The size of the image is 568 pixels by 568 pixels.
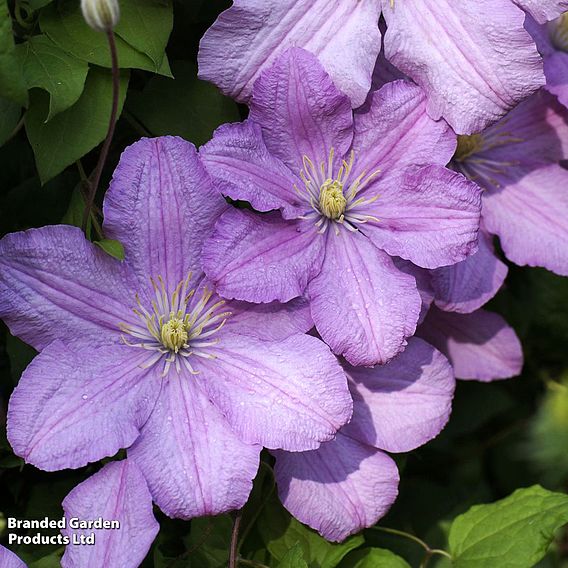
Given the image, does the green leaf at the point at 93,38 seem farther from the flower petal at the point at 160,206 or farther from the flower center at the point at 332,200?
the flower center at the point at 332,200

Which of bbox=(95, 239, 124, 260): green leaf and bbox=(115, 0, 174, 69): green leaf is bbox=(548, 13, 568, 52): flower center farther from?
bbox=(95, 239, 124, 260): green leaf

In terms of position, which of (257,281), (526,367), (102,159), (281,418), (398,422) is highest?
(102,159)

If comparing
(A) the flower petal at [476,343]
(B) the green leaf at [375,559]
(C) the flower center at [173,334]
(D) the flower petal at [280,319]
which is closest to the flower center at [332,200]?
(D) the flower petal at [280,319]

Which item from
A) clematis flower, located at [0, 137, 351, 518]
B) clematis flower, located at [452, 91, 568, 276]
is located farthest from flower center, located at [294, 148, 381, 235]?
clematis flower, located at [452, 91, 568, 276]

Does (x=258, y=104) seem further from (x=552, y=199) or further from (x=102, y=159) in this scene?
(x=552, y=199)

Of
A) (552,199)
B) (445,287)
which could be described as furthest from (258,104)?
(552,199)

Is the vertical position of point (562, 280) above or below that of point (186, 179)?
below
